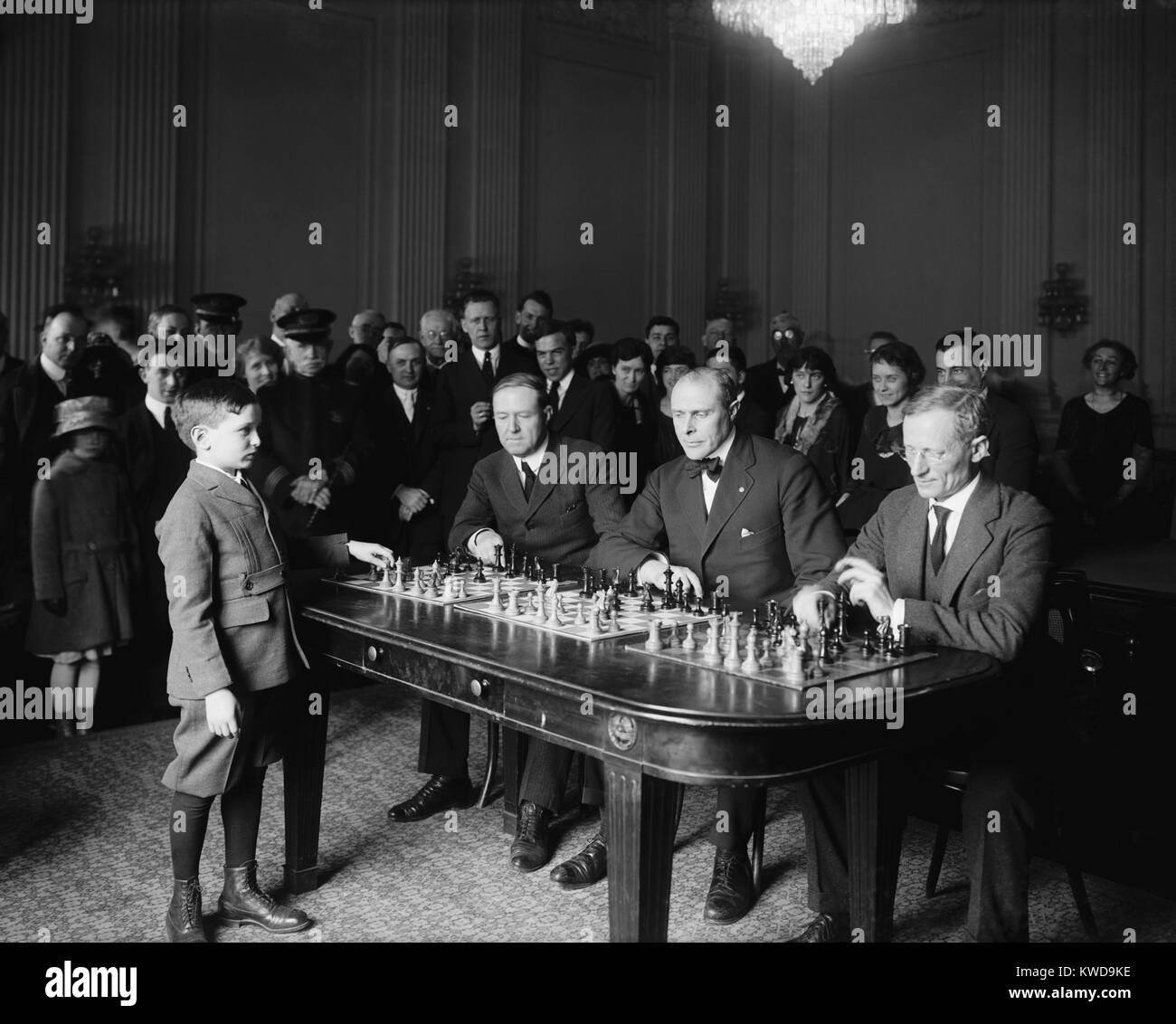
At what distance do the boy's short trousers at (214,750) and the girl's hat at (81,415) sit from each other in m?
2.56

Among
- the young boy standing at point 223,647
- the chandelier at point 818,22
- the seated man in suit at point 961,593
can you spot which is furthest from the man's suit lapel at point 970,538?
the chandelier at point 818,22

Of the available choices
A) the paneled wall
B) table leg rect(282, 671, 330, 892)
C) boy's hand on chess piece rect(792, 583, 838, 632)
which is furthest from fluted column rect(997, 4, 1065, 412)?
table leg rect(282, 671, 330, 892)

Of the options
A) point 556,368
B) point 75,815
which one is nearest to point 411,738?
point 75,815

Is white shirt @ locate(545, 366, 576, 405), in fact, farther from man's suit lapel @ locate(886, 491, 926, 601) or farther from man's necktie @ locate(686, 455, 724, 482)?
man's suit lapel @ locate(886, 491, 926, 601)

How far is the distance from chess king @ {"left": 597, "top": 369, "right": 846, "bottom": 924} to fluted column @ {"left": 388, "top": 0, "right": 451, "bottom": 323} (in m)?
6.23

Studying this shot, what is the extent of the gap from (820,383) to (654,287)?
5.01 meters

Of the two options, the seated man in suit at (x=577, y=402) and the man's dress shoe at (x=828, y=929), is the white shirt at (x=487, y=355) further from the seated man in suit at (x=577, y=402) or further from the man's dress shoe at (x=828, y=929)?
the man's dress shoe at (x=828, y=929)

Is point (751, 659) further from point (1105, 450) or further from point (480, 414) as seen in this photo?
point (1105, 450)

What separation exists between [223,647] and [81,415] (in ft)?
8.49

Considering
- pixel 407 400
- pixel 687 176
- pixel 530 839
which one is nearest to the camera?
pixel 530 839

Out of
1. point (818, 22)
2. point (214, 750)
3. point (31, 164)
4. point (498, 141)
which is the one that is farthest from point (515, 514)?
point (498, 141)

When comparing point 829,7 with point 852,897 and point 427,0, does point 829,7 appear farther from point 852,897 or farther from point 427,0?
point 852,897

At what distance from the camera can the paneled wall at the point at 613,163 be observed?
27.6 feet

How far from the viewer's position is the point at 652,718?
93.6 inches
